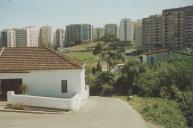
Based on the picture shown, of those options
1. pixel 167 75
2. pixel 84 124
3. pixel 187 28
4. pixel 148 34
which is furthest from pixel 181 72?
pixel 148 34

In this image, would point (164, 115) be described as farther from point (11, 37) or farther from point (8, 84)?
point (11, 37)

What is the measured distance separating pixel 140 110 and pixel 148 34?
117 metres

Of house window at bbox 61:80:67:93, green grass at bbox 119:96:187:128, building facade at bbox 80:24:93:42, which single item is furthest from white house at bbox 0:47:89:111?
building facade at bbox 80:24:93:42

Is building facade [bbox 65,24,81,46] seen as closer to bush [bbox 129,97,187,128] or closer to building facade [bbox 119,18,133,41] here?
building facade [bbox 119,18,133,41]

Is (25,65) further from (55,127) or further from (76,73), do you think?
(55,127)

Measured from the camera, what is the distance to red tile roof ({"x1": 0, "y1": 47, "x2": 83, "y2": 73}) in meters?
27.8

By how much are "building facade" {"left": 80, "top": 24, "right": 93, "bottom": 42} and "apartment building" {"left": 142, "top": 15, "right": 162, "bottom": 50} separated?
54.9 meters

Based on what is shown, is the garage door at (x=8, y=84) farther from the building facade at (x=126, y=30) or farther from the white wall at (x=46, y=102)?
the building facade at (x=126, y=30)

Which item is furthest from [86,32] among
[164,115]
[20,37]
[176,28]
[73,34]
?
[164,115]

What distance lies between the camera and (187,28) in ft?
405

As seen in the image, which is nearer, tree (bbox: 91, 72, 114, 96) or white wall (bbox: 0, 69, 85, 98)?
white wall (bbox: 0, 69, 85, 98)

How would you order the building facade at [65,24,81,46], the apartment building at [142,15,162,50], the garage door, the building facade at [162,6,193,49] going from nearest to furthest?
the garage door
the building facade at [162,6,193,49]
the apartment building at [142,15,162,50]
the building facade at [65,24,81,46]

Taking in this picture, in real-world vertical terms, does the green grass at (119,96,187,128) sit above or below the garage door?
below

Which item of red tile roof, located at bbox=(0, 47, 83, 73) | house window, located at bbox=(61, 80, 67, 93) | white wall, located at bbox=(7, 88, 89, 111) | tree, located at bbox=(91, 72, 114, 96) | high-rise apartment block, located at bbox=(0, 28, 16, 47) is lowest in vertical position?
tree, located at bbox=(91, 72, 114, 96)
